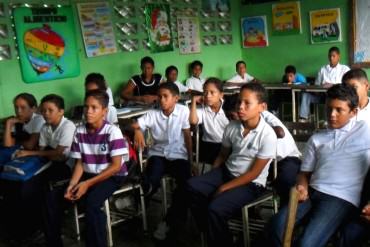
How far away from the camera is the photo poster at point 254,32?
7.03 metres

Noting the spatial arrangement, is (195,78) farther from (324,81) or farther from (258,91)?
(258,91)

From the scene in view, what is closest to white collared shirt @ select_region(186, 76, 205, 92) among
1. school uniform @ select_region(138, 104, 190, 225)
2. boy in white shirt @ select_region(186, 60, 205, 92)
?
boy in white shirt @ select_region(186, 60, 205, 92)

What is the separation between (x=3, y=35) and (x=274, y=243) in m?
3.59

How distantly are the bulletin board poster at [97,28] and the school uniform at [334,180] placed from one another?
12.1ft

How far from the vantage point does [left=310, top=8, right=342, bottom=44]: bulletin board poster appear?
20.4ft

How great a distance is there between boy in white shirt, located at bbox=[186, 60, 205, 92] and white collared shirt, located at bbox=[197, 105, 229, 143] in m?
2.98

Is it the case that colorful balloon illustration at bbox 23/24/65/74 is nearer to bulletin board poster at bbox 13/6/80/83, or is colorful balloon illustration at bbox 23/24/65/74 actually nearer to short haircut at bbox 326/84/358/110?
bulletin board poster at bbox 13/6/80/83

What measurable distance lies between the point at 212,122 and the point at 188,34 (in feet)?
11.1

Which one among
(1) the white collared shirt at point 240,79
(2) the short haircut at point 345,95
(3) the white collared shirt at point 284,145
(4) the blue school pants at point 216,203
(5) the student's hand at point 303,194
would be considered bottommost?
(4) the blue school pants at point 216,203

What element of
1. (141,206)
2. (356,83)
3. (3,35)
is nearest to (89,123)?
(141,206)

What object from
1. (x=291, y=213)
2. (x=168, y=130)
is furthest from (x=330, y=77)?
(x=291, y=213)

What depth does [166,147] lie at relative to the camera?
10.2ft

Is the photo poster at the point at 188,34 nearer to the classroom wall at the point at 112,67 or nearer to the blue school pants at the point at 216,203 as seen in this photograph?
the classroom wall at the point at 112,67

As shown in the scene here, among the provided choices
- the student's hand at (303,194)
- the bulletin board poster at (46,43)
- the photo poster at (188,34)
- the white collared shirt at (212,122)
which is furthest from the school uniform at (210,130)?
the photo poster at (188,34)
